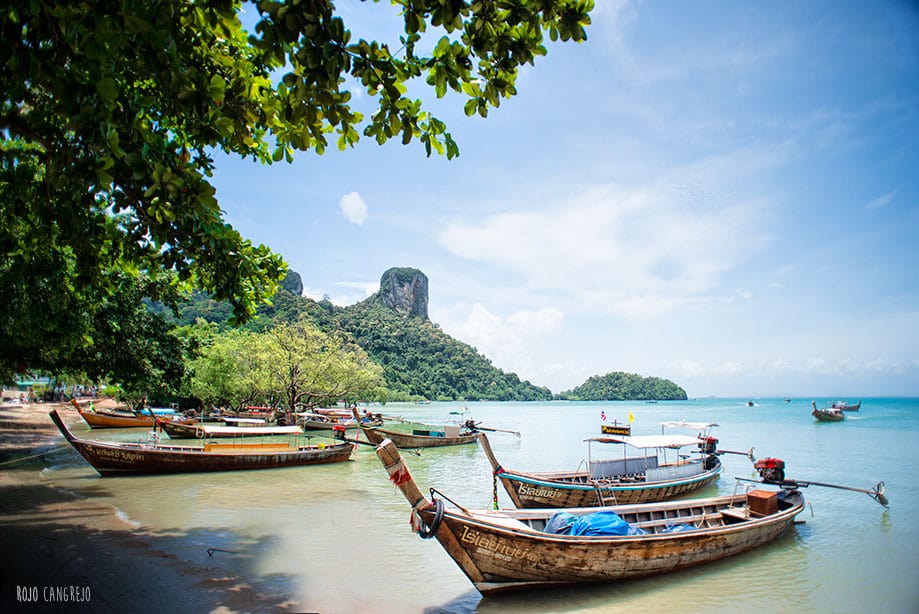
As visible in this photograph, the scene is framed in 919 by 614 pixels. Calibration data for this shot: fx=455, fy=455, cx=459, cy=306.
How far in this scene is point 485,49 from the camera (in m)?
2.82

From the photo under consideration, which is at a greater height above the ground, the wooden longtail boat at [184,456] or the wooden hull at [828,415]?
the wooden longtail boat at [184,456]

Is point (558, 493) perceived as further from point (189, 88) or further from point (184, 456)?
point (184, 456)

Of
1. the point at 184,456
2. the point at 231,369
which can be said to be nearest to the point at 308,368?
the point at 231,369

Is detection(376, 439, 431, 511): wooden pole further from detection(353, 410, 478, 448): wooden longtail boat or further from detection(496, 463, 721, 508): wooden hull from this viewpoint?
detection(353, 410, 478, 448): wooden longtail boat

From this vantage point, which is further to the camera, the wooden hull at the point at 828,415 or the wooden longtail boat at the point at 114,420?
the wooden hull at the point at 828,415

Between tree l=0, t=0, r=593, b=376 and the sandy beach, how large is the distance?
4.06 metres

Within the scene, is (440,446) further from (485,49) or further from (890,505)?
(485,49)

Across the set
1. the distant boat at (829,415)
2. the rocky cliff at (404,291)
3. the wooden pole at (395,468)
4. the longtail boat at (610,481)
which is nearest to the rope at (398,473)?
the wooden pole at (395,468)

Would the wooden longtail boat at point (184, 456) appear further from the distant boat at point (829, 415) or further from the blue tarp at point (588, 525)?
the distant boat at point (829, 415)

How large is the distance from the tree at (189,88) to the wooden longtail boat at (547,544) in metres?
3.48

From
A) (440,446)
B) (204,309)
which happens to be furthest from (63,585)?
(204,309)

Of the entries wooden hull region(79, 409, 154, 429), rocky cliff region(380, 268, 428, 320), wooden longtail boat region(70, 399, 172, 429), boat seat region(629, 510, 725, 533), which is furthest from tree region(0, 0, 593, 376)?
rocky cliff region(380, 268, 428, 320)

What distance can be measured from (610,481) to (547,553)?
265 inches

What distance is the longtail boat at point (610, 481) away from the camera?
10.7 meters
